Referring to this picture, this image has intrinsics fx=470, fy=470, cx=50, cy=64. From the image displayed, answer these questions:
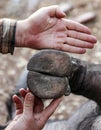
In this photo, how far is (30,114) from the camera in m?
1.95

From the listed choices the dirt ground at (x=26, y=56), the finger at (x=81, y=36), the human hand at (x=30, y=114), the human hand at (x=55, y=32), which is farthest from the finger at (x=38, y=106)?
the dirt ground at (x=26, y=56)

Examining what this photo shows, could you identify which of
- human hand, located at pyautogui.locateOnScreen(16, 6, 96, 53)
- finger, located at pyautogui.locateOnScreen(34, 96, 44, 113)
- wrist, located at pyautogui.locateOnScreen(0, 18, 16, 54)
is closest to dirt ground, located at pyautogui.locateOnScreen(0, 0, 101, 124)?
wrist, located at pyautogui.locateOnScreen(0, 18, 16, 54)

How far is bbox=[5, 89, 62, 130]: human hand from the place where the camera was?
1950 mm

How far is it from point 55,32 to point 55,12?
0.36ft

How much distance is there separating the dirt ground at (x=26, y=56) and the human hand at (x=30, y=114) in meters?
1.07

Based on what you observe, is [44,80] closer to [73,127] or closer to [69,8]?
[73,127]

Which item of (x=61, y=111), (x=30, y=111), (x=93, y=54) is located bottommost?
(x=61, y=111)

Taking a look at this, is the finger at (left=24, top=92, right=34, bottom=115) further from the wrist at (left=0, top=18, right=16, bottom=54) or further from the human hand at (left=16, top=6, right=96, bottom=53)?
the wrist at (left=0, top=18, right=16, bottom=54)

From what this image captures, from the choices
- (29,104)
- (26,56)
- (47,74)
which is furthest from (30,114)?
(26,56)

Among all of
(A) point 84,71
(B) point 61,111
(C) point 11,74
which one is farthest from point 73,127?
(C) point 11,74

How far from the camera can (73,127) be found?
7.88ft

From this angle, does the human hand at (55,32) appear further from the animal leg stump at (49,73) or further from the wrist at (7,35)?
the animal leg stump at (49,73)

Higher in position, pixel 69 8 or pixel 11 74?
pixel 69 8

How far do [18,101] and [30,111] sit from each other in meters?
0.10
